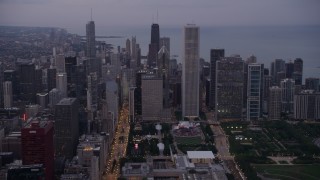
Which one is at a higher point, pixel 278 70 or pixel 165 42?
pixel 165 42

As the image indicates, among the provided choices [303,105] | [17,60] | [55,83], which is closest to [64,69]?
[55,83]

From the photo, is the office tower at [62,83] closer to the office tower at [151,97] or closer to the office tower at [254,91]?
the office tower at [151,97]

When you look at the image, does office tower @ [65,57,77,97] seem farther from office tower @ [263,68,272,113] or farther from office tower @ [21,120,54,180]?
office tower @ [263,68,272,113]

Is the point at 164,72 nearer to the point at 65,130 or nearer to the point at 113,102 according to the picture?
the point at 113,102

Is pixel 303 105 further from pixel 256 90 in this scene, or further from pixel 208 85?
pixel 208 85

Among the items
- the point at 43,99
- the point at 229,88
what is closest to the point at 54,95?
the point at 43,99
